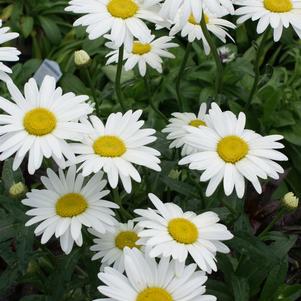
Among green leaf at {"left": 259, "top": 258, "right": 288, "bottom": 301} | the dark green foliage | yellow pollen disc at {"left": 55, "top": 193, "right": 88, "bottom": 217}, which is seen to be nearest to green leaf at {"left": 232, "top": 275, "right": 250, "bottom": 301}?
the dark green foliage

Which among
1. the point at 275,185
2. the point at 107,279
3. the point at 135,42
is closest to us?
the point at 107,279

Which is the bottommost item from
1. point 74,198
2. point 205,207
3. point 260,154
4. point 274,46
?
point 274,46

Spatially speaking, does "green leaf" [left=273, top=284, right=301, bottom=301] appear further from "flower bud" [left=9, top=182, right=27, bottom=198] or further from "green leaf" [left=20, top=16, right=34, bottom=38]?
"green leaf" [left=20, top=16, right=34, bottom=38]

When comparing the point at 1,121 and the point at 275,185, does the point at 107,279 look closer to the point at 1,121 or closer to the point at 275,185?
the point at 1,121

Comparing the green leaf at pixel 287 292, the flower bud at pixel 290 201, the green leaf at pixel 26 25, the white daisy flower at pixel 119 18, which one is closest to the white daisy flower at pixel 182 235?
the flower bud at pixel 290 201

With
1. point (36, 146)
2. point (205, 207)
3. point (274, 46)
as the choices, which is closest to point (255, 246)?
point (205, 207)

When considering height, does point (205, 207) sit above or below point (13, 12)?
above

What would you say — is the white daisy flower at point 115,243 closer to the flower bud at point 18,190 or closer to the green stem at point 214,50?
the flower bud at point 18,190
